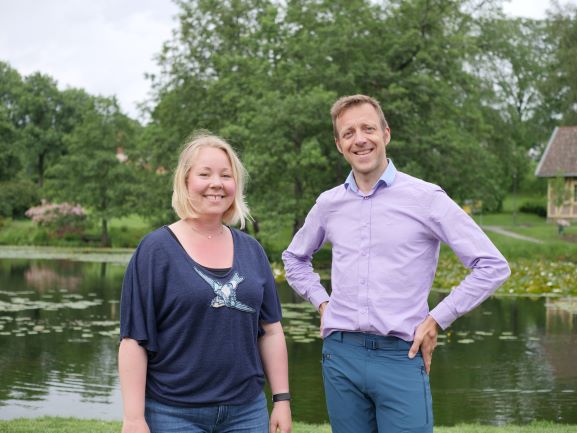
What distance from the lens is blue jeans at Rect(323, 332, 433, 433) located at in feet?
10.6

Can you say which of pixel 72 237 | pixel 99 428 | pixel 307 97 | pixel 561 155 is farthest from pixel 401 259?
pixel 561 155

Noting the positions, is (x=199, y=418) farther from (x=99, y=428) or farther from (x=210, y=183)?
(x=99, y=428)

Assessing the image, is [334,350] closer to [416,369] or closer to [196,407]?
[416,369]

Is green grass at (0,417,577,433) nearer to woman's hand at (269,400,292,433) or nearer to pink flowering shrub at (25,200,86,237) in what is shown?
woman's hand at (269,400,292,433)

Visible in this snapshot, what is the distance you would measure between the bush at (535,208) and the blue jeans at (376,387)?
A: 139ft

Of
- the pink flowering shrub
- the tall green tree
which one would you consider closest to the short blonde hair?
the pink flowering shrub

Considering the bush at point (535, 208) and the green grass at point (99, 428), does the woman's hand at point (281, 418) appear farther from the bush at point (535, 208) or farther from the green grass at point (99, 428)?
the bush at point (535, 208)

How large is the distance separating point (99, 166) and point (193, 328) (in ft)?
126

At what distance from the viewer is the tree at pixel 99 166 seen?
39.8m

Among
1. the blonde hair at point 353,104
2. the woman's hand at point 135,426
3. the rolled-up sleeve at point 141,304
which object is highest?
the blonde hair at point 353,104

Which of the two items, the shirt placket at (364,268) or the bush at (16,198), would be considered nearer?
the shirt placket at (364,268)

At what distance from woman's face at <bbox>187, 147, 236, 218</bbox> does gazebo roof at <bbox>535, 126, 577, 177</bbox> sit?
39.5 metres

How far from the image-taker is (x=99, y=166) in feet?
132

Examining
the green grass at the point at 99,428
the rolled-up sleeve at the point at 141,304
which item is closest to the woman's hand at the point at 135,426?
the rolled-up sleeve at the point at 141,304
